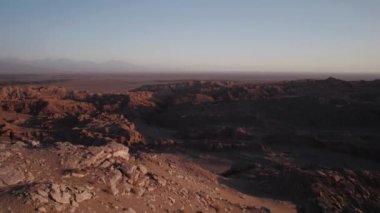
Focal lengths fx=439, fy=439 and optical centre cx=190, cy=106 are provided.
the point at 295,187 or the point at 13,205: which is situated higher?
the point at 13,205

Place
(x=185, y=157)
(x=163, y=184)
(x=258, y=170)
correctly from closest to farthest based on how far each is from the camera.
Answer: (x=163, y=184), (x=258, y=170), (x=185, y=157)

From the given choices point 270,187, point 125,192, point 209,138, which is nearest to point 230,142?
point 209,138

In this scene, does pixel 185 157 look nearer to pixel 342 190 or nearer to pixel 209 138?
pixel 209 138

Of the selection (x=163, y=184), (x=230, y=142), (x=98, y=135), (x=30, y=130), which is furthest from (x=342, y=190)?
(x=30, y=130)

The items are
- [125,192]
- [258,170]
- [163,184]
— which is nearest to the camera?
[125,192]

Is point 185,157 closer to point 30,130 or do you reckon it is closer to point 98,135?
point 98,135

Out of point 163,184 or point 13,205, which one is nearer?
point 13,205
